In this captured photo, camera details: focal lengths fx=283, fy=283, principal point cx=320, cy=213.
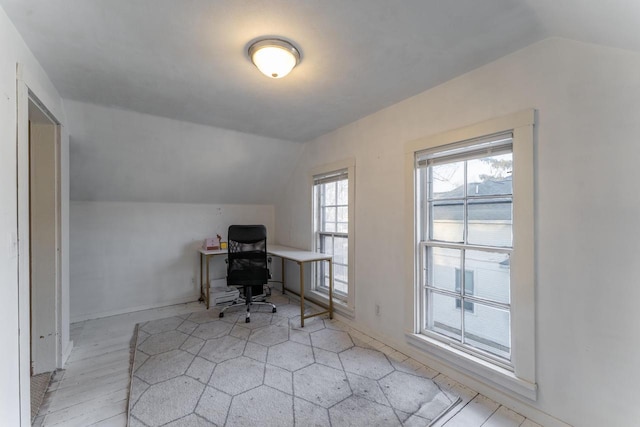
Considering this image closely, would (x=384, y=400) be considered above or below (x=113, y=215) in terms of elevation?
below

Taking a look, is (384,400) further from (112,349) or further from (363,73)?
(112,349)

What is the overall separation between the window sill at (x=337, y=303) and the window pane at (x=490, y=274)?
1.42m

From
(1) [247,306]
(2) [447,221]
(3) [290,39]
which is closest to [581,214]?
(2) [447,221]

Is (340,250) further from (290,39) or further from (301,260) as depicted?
(290,39)

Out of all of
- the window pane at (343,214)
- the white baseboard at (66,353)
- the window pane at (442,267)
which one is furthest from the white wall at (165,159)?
the window pane at (442,267)

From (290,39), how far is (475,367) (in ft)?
8.23

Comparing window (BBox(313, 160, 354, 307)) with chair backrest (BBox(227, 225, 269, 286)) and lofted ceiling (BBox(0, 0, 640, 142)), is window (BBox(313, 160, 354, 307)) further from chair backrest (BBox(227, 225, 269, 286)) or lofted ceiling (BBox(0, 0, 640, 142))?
lofted ceiling (BBox(0, 0, 640, 142))

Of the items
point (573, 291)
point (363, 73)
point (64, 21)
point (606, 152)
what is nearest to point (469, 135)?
point (606, 152)

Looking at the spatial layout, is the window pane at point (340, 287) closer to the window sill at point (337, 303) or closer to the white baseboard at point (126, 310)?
the window sill at point (337, 303)

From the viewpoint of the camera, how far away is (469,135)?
6.84 ft

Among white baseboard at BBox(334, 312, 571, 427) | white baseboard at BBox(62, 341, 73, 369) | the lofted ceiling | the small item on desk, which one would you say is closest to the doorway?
white baseboard at BBox(62, 341, 73, 369)

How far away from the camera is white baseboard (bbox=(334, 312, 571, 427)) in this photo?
67.8 inches

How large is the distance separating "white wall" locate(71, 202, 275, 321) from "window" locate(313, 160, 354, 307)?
151cm

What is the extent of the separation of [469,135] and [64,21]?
2560 mm
